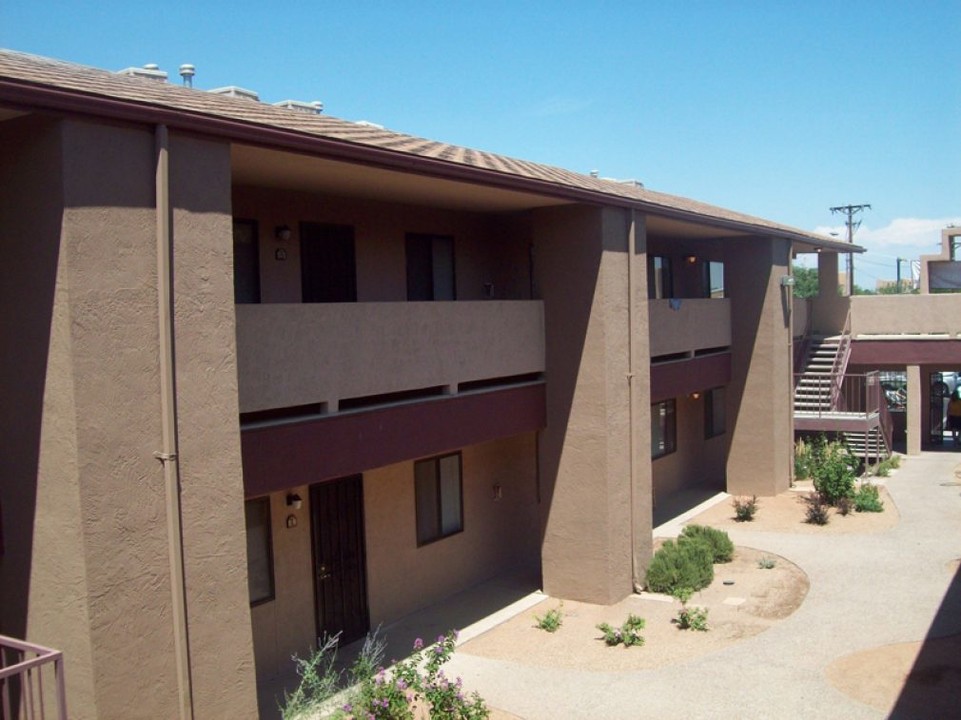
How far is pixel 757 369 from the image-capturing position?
22.4 m

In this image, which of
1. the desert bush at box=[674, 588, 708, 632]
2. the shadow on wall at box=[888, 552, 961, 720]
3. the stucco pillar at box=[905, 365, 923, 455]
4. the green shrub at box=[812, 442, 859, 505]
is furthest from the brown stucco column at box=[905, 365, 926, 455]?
the desert bush at box=[674, 588, 708, 632]

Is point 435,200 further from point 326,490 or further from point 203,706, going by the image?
point 203,706

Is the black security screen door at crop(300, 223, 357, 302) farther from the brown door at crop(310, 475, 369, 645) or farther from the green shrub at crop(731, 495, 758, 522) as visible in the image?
the green shrub at crop(731, 495, 758, 522)

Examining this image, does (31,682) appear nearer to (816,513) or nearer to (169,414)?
(169,414)

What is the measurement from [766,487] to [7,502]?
18.3 m

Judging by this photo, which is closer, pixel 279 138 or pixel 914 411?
pixel 279 138

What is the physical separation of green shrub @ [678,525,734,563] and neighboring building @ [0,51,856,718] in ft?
6.01

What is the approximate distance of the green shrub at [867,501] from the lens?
20.3 meters

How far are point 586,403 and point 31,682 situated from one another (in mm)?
9252

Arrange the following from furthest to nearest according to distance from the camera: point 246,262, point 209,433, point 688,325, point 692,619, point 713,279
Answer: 1. point 713,279
2. point 688,325
3. point 692,619
4. point 246,262
5. point 209,433

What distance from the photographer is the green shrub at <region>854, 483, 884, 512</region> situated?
20.3 m

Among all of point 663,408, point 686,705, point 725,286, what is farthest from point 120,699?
point 725,286

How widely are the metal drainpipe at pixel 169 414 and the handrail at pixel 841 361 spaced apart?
20.9m

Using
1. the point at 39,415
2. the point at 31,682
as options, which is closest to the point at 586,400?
the point at 39,415
